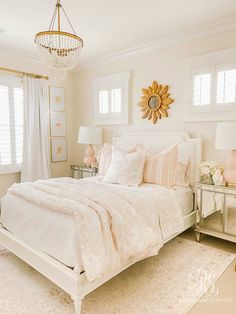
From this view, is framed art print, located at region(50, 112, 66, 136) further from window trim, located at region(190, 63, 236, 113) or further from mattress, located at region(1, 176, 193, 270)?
window trim, located at region(190, 63, 236, 113)

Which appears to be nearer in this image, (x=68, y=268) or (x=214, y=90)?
(x=68, y=268)

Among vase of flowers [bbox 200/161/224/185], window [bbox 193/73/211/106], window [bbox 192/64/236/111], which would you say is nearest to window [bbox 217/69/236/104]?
window [bbox 192/64/236/111]

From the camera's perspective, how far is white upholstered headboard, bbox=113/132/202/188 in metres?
3.36

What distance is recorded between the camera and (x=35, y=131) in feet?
14.2

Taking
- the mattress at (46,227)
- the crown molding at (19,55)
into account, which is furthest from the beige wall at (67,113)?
the mattress at (46,227)

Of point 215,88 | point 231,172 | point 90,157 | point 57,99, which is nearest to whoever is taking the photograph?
point 231,172

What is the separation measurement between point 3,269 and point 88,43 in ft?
10.6

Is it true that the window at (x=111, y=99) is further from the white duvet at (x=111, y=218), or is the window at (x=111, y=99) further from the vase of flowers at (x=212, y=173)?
the white duvet at (x=111, y=218)

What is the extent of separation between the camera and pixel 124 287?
221 centimetres

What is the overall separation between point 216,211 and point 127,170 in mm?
1180

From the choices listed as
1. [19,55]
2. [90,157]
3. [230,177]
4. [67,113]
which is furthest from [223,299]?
[19,55]

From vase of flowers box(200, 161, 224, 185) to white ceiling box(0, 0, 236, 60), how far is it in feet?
5.80

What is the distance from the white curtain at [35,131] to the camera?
13.9ft

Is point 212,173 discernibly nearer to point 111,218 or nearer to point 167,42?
point 111,218
